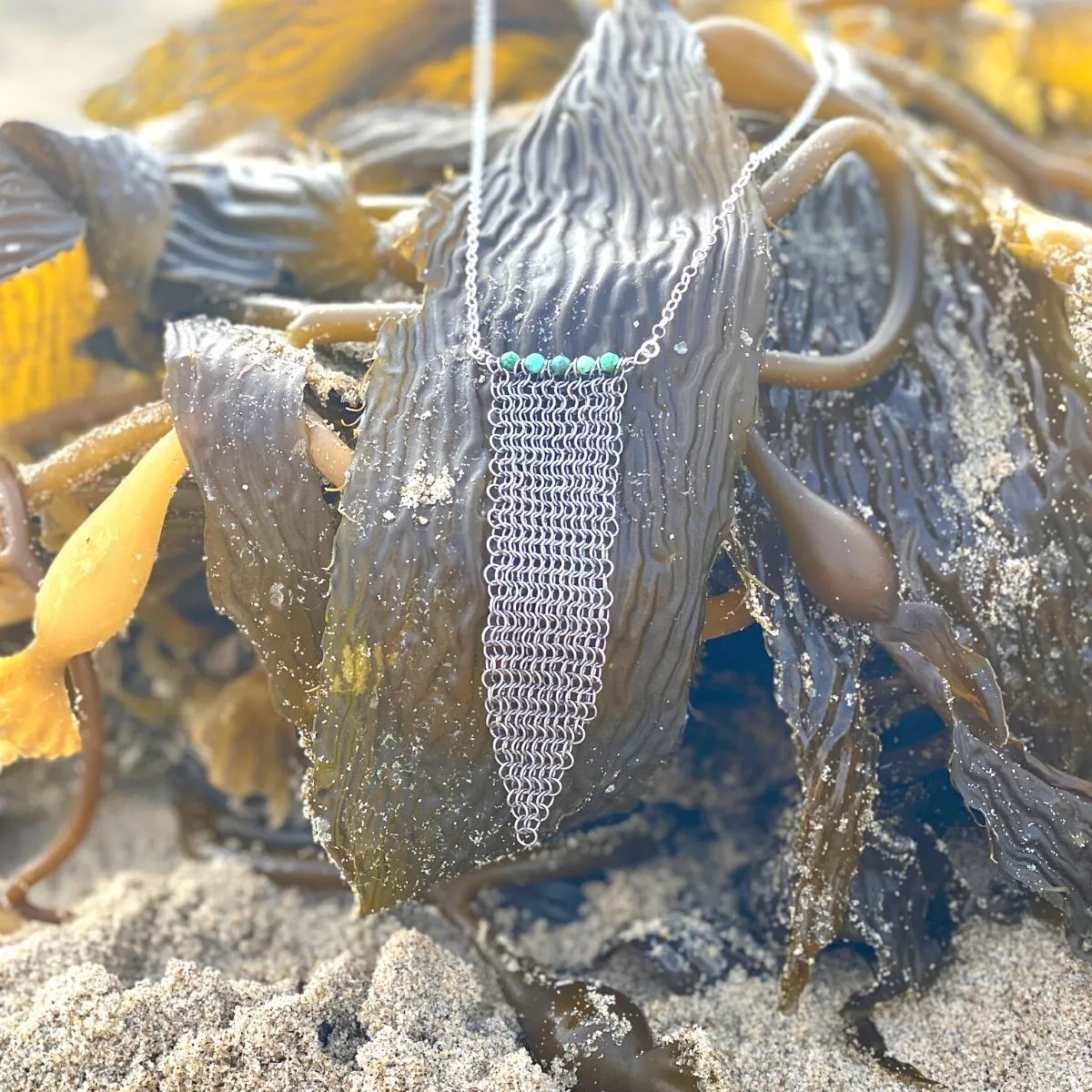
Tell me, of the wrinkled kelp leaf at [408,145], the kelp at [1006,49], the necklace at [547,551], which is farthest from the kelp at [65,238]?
the kelp at [1006,49]

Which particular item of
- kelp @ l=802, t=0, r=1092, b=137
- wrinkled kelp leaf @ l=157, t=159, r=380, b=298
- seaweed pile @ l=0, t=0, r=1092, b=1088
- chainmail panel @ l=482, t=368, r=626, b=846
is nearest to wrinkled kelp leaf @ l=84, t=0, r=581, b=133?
seaweed pile @ l=0, t=0, r=1092, b=1088

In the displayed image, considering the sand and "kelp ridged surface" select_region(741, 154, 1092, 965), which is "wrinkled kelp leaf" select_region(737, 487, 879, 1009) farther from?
the sand

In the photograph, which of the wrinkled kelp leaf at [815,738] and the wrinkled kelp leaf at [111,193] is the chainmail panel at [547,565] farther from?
the wrinkled kelp leaf at [111,193]

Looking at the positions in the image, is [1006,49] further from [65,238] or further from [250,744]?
[250,744]

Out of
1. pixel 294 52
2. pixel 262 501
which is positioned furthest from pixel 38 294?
pixel 294 52

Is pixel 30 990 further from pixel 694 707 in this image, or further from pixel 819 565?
pixel 819 565

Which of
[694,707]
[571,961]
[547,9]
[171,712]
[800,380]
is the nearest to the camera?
[800,380]

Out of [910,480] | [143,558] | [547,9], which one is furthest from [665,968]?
[547,9]
